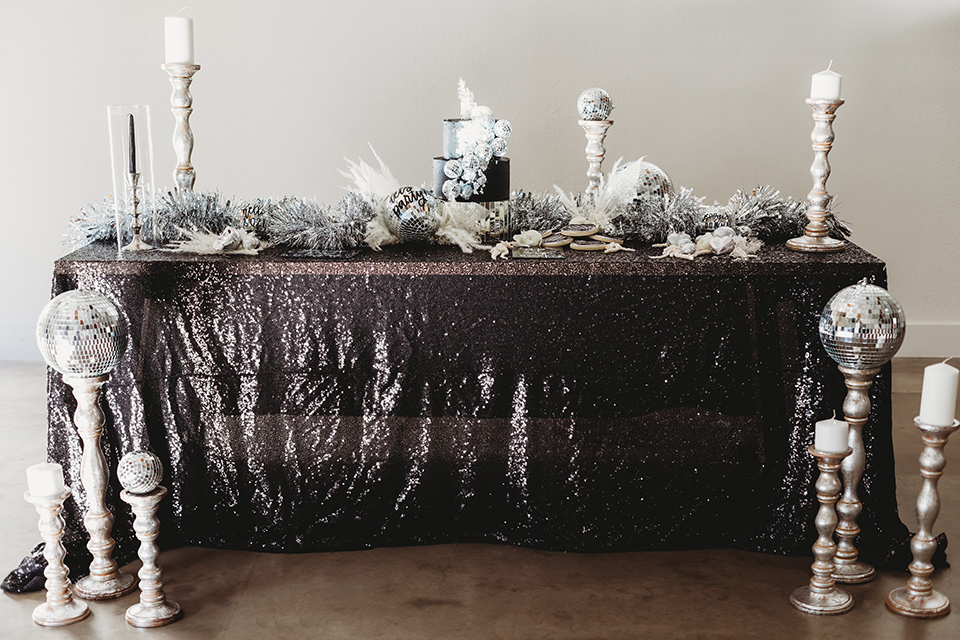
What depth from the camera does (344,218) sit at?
2.09m

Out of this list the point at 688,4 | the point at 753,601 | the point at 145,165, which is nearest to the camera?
the point at 753,601

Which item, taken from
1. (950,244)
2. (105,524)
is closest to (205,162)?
(105,524)

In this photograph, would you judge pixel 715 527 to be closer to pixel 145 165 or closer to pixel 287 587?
pixel 287 587

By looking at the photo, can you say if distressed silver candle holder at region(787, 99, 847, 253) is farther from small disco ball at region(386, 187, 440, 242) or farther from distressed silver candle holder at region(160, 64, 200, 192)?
→ distressed silver candle holder at region(160, 64, 200, 192)

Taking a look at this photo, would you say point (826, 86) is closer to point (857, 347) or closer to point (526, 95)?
point (857, 347)

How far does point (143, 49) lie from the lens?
11.9ft

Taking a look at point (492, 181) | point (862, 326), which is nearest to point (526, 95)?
point (492, 181)

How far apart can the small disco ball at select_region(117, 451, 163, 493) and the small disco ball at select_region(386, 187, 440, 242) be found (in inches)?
27.2

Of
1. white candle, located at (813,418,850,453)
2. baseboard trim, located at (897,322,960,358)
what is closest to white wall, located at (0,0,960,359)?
baseboard trim, located at (897,322,960,358)

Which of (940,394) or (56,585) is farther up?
(940,394)

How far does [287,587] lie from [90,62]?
243cm

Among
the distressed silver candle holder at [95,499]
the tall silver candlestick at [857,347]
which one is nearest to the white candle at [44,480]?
the distressed silver candle holder at [95,499]

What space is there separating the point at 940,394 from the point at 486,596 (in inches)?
37.3

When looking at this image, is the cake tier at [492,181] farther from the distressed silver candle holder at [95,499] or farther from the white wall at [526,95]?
the white wall at [526,95]
